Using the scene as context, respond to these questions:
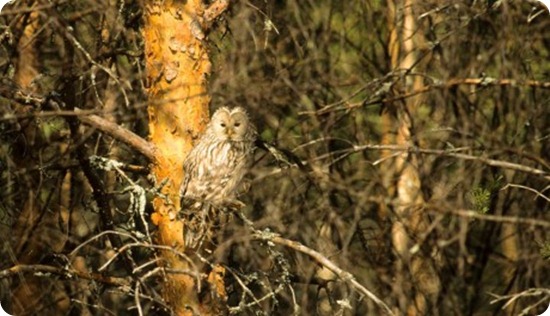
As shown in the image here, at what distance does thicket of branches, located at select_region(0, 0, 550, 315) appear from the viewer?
4.95 m

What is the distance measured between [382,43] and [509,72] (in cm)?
96

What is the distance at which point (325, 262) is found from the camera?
3730 millimetres

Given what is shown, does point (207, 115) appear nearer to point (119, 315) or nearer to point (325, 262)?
point (325, 262)

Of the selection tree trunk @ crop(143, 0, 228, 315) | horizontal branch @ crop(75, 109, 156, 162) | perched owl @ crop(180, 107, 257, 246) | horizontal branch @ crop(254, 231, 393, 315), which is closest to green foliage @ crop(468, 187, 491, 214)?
perched owl @ crop(180, 107, 257, 246)

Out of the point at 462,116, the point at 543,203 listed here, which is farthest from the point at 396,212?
the point at 543,203

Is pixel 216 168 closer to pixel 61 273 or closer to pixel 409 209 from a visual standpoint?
pixel 61 273

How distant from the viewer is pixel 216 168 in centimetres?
439

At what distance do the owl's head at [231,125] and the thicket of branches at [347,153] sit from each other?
0.74ft

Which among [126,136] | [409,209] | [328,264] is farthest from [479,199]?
[126,136]

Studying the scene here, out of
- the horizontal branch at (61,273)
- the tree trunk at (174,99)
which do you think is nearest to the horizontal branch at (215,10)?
the tree trunk at (174,99)

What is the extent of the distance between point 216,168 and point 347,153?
0.58 m

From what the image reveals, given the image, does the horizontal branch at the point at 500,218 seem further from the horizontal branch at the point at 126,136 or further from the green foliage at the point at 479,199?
the horizontal branch at the point at 126,136

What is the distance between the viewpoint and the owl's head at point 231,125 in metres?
4.50

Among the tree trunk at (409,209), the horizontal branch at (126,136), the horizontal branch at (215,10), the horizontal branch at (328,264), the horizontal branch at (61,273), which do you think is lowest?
the tree trunk at (409,209)
